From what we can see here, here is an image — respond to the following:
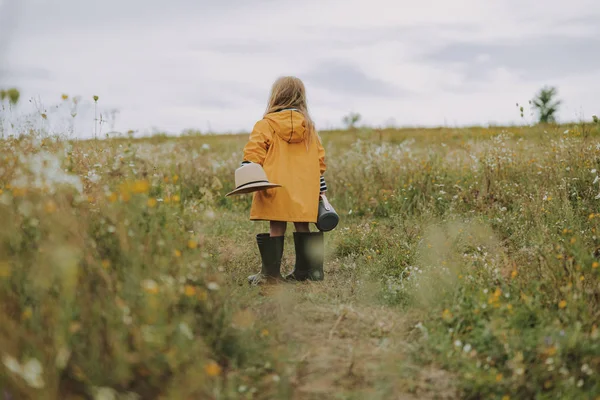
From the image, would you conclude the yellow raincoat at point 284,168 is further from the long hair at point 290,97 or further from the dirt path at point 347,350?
the dirt path at point 347,350

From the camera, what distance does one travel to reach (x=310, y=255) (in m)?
5.27

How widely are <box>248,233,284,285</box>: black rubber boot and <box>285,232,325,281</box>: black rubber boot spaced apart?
21 cm

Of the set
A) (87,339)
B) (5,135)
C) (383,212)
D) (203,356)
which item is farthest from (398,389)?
(383,212)

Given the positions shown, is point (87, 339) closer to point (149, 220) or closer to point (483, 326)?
point (149, 220)

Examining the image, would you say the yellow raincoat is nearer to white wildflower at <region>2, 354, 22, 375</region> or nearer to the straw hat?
the straw hat

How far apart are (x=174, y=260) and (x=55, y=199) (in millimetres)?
795

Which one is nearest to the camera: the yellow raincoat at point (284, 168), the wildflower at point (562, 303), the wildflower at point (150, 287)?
the wildflower at point (150, 287)

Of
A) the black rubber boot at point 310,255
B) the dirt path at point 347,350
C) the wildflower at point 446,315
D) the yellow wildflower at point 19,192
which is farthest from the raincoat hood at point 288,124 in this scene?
the yellow wildflower at point 19,192

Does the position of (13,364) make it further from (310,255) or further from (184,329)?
(310,255)

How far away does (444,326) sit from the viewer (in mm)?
3633

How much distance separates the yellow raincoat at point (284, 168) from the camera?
5062mm

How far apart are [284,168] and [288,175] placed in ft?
0.25

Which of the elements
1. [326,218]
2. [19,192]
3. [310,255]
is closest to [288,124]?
[326,218]

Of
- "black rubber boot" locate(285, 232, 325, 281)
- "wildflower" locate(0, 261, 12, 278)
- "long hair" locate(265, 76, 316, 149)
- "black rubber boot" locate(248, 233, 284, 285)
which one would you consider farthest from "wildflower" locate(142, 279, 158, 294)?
"long hair" locate(265, 76, 316, 149)
